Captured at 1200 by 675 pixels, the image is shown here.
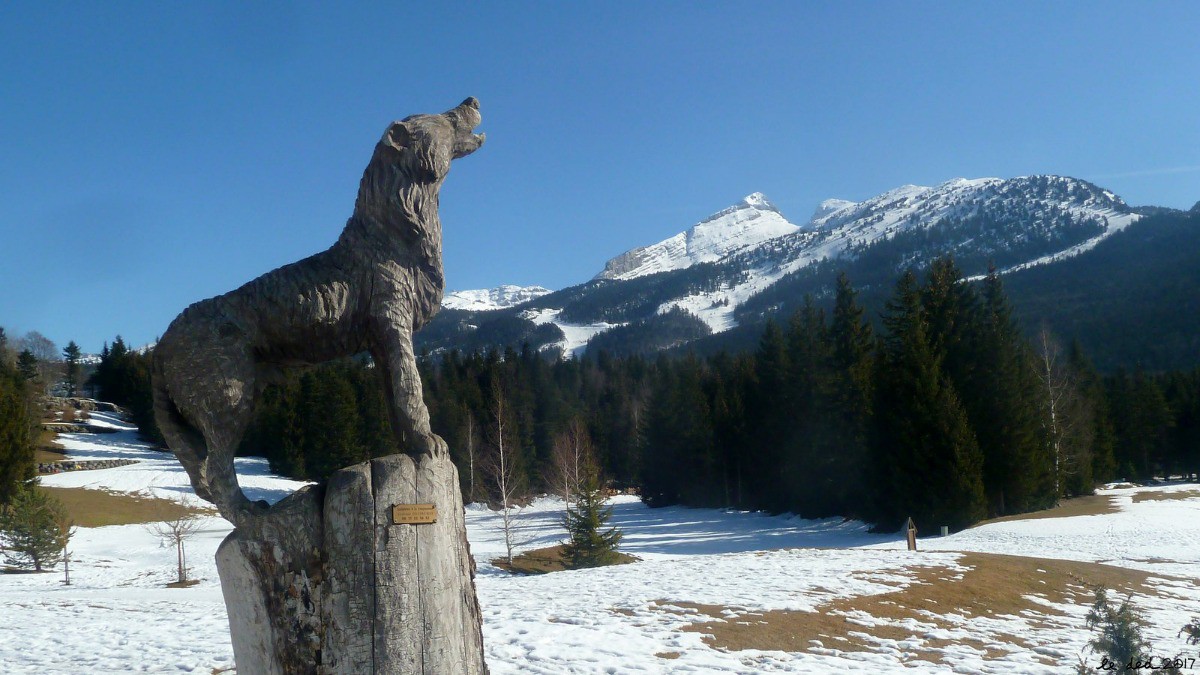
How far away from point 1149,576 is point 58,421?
2461 inches

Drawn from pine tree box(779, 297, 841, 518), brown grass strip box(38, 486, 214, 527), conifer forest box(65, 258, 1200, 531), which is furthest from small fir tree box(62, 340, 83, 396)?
pine tree box(779, 297, 841, 518)

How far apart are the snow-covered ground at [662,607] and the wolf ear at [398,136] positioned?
5586 mm

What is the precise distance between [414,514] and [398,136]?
2.16 meters

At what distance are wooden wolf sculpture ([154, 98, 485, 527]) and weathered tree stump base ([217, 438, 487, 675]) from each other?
23 centimetres

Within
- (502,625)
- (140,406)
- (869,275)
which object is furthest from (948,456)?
(869,275)

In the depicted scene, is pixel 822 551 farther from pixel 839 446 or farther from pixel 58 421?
pixel 58 421

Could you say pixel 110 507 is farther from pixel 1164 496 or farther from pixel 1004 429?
pixel 1164 496

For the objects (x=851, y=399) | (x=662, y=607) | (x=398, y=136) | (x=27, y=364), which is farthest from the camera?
(x=27, y=364)

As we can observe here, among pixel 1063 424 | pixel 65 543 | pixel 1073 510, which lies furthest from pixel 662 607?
pixel 1063 424

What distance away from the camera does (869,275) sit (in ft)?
646

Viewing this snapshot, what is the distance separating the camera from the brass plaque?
150 inches

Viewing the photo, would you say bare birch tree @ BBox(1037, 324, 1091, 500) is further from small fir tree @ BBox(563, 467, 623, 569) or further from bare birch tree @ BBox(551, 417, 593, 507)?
small fir tree @ BBox(563, 467, 623, 569)

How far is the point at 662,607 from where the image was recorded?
431 inches

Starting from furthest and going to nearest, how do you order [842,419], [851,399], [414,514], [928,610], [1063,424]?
[842,419]
[851,399]
[1063,424]
[928,610]
[414,514]
